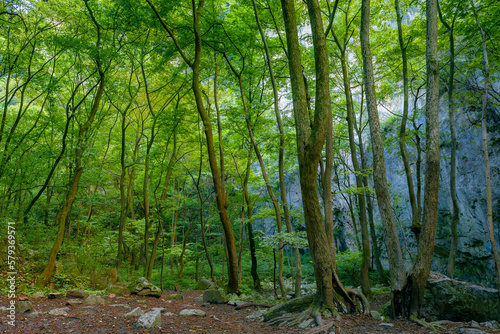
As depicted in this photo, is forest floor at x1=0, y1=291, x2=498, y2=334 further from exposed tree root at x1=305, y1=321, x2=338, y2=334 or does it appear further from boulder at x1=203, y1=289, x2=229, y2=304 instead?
boulder at x1=203, y1=289, x2=229, y2=304

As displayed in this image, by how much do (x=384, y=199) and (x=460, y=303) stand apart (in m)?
2.50

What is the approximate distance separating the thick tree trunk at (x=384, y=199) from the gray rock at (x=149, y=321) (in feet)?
13.3

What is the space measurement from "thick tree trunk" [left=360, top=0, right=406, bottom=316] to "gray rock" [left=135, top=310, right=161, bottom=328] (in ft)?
13.3

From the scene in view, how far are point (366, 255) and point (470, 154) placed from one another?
864cm

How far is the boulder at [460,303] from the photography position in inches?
206

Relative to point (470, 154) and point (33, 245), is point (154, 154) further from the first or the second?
point (470, 154)

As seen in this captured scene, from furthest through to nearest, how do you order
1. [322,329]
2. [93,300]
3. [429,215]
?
[93,300] < [429,215] < [322,329]

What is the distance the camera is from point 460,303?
5297mm

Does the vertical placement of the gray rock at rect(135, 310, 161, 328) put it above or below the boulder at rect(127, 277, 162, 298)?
above

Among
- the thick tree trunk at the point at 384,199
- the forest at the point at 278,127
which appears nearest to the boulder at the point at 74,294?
the forest at the point at 278,127

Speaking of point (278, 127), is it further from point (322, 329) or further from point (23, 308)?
point (23, 308)

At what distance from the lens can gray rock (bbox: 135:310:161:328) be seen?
3835 millimetres

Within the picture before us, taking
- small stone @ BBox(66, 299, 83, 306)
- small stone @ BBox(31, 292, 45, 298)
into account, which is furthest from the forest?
small stone @ BBox(66, 299, 83, 306)

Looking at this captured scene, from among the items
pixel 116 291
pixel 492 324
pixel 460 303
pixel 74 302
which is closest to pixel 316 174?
pixel 460 303
